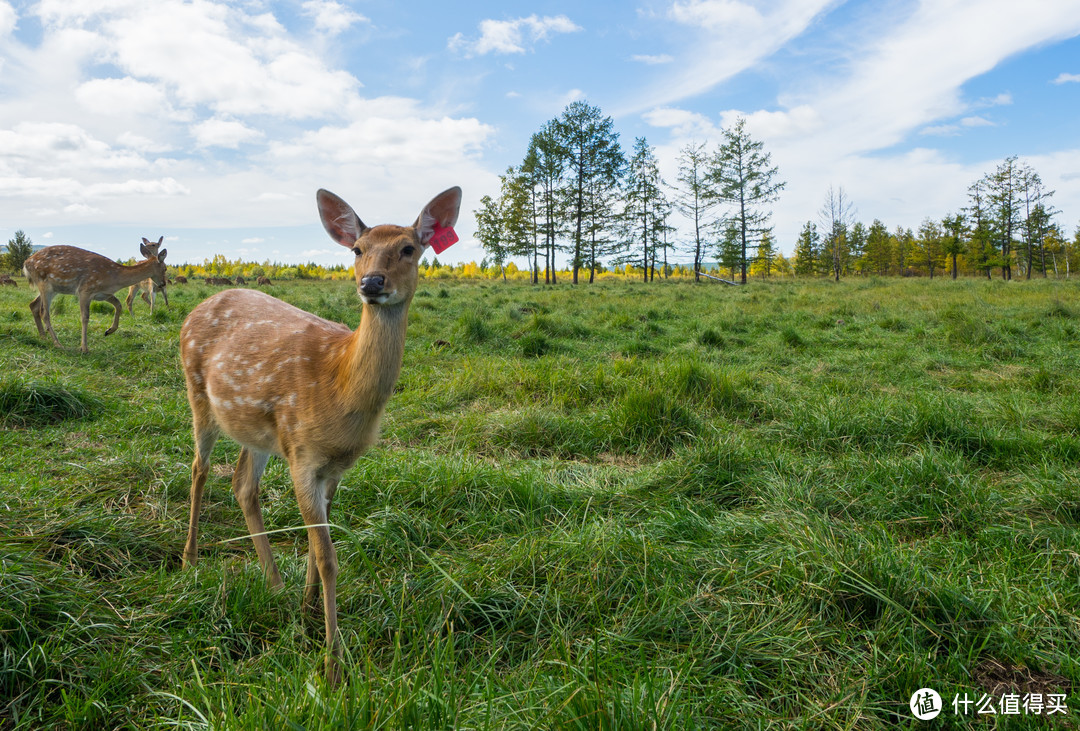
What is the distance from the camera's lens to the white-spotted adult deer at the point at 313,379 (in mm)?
2512

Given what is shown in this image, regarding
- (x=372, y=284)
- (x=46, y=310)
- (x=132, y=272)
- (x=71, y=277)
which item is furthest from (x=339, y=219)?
(x=132, y=272)

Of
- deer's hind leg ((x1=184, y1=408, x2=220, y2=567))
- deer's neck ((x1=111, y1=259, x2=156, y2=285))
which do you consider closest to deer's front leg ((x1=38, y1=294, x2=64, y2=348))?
deer's neck ((x1=111, y1=259, x2=156, y2=285))

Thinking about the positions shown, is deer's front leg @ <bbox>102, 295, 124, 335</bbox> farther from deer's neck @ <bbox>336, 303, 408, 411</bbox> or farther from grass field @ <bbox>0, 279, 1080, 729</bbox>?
deer's neck @ <bbox>336, 303, 408, 411</bbox>

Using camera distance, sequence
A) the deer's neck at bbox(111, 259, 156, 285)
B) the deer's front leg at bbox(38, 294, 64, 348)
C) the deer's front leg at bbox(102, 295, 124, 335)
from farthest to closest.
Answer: the deer's neck at bbox(111, 259, 156, 285) < the deer's front leg at bbox(102, 295, 124, 335) < the deer's front leg at bbox(38, 294, 64, 348)

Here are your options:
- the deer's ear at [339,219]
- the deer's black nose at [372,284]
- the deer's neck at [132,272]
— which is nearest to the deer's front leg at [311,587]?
the deer's black nose at [372,284]

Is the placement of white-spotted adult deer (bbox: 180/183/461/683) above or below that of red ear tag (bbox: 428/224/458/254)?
below

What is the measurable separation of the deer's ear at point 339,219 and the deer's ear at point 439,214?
0.32 meters

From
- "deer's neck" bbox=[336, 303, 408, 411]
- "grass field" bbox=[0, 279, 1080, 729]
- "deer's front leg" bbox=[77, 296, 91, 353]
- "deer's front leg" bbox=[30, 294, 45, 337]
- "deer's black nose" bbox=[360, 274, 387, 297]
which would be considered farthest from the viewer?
"deer's front leg" bbox=[30, 294, 45, 337]

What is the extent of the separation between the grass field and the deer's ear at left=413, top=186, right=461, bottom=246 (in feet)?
4.92

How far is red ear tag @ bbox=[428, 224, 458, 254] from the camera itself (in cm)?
296

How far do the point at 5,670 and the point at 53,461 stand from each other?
258 centimetres

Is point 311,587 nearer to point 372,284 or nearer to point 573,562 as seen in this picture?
point 573,562

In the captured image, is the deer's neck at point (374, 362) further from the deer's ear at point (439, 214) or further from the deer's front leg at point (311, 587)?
the deer's front leg at point (311, 587)

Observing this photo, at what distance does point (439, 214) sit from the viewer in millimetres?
2957
